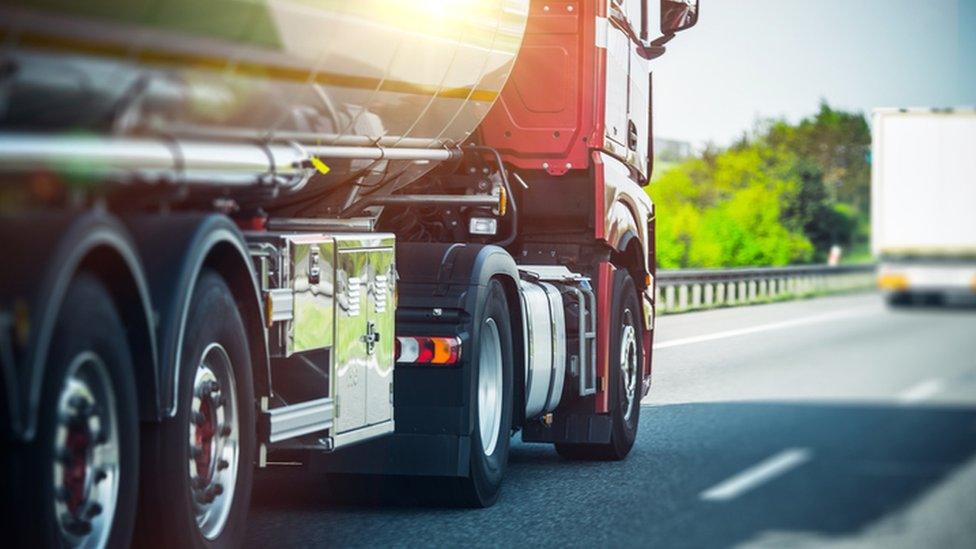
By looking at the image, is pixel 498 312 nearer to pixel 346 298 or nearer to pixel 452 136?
pixel 452 136

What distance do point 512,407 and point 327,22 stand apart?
3.76 meters

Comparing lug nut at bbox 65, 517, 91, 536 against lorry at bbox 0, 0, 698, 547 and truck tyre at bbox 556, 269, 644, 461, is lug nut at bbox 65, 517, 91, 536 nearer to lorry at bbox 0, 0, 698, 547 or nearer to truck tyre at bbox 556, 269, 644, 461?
lorry at bbox 0, 0, 698, 547

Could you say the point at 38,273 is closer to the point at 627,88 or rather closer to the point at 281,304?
the point at 281,304

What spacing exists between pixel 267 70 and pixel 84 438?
1.60 meters

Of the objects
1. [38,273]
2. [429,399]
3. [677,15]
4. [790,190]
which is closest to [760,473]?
[790,190]

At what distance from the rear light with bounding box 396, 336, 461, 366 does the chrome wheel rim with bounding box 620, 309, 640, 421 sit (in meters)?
3.21

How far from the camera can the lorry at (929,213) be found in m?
1.54

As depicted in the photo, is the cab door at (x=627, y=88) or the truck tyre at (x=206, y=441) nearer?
the truck tyre at (x=206, y=441)

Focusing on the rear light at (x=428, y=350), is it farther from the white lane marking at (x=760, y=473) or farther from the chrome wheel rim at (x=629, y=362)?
the white lane marking at (x=760, y=473)

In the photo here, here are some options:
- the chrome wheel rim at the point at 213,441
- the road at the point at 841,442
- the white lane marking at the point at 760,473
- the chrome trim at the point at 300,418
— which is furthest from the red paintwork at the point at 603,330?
the white lane marking at the point at 760,473

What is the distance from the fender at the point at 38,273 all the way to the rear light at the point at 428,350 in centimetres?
356

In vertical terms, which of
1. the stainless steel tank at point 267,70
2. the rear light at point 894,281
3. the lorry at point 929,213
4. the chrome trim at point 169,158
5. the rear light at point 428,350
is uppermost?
the stainless steel tank at point 267,70

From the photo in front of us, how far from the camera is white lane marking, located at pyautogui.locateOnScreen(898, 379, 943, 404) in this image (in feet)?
4.87

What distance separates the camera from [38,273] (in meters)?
3.89
